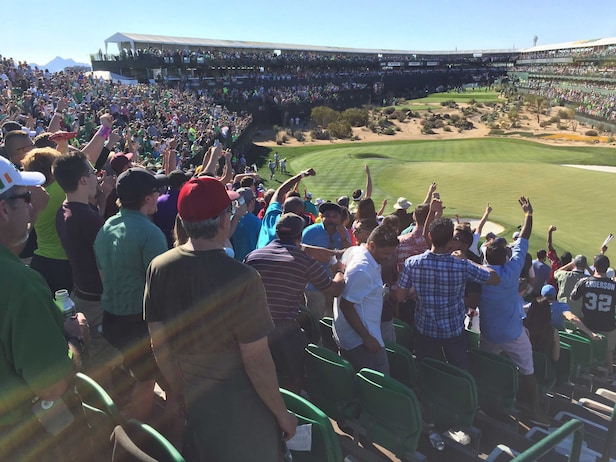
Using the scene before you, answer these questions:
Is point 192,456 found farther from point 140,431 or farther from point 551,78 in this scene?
point 551,78

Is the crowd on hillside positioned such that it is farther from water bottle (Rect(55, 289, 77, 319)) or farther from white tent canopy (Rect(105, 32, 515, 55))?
white tent canopy (Rect(105, 32, 515, 55))

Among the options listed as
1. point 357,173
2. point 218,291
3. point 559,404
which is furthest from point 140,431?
point 357,173

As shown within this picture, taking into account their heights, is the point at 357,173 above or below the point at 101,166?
below

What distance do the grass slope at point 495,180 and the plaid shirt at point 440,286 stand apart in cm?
1175

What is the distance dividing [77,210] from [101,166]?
127 inches

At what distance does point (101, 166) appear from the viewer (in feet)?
21.9

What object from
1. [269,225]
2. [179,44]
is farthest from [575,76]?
[269,225]

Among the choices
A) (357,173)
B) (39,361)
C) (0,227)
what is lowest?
(357,173)

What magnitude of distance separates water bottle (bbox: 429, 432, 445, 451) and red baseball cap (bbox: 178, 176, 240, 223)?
111 inches

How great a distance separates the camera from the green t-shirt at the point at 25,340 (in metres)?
1.90

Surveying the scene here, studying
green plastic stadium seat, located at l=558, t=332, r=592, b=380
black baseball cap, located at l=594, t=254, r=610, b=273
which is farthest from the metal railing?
black baseball cap, located at l=594, t=254, r=610, b=273

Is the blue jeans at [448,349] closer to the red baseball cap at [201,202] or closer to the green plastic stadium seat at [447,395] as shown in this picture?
the green plastic stadium seat at [447,395]

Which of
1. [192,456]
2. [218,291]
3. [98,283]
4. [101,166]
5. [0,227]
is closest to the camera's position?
[0,227]

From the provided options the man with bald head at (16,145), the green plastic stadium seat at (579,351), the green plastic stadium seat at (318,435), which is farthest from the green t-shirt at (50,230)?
the green plastic stadium seat at (579,351)
